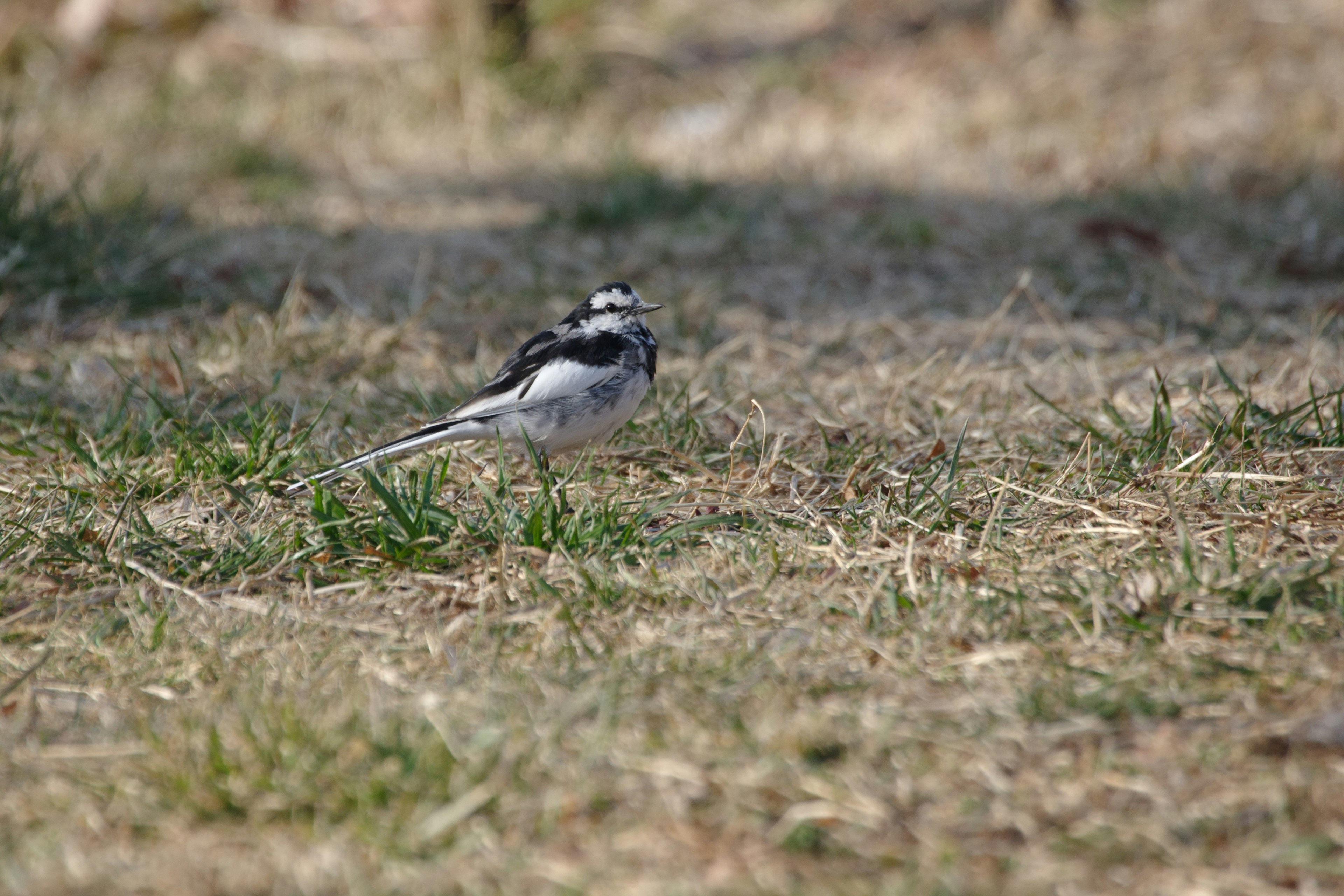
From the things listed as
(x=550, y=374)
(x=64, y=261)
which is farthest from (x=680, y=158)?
(x=550, y=374)

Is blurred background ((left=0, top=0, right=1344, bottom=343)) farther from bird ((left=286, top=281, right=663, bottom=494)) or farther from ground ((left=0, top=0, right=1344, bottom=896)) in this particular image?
bird ((left=286, top=281, right=663, bottom=494))

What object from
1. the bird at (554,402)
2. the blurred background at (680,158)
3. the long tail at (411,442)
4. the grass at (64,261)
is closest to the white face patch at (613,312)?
the bird at (554,402)

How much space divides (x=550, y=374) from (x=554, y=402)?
0.11 m

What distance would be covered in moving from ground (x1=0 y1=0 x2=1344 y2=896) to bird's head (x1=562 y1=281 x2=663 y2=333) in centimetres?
35

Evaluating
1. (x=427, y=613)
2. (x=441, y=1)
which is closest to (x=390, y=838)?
(x=427, y=613)

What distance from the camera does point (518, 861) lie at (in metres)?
2.18

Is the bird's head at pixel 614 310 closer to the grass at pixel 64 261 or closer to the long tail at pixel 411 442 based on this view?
the long tail at pixel 411 442

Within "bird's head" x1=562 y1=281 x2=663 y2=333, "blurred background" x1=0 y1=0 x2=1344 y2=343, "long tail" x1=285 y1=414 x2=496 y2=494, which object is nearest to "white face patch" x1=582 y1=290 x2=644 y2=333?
"bird's head" x1=562 y1=281 x2=663 y2=333

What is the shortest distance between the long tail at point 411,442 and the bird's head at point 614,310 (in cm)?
70

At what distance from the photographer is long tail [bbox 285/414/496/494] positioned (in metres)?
3.69

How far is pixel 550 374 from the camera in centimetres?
400

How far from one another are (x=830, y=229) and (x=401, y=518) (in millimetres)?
4018

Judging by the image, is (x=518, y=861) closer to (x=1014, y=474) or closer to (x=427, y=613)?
(x=427, y=613)

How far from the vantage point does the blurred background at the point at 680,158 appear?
5.85 metres
